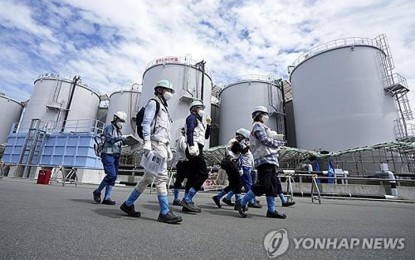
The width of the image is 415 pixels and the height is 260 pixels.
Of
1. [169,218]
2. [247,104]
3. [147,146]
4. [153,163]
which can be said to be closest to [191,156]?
[153,163]

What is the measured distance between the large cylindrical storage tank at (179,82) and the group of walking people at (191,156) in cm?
1796

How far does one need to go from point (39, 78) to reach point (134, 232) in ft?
113

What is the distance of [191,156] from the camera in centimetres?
395

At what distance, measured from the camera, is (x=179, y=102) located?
23016mm

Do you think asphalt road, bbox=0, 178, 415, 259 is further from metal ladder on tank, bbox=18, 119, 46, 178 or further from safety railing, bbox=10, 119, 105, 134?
metal ladder on tank, bbox=18, 119, 46, 178

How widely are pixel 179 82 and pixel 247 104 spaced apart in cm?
818

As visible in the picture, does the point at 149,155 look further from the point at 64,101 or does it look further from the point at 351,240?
the point at 64,101

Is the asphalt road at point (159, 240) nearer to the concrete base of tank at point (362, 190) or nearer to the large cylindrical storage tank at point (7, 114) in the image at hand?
the concrete base of tank at point (362, 190)

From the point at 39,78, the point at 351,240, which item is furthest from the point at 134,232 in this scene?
the point at 39,78

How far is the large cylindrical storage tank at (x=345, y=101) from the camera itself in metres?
18.6

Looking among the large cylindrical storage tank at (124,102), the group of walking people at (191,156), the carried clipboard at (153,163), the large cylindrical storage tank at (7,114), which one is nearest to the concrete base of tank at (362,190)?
the group of walking people at (191,156)

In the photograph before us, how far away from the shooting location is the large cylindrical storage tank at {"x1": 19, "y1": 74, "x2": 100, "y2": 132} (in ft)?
87.0

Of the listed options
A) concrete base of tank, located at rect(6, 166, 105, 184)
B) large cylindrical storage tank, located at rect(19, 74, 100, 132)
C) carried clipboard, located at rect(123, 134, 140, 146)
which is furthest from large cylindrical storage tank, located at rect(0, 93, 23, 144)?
carried clipboard, located at rect(123, 134, 140, 146)

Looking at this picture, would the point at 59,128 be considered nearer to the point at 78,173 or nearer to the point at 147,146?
the point at 78,173
